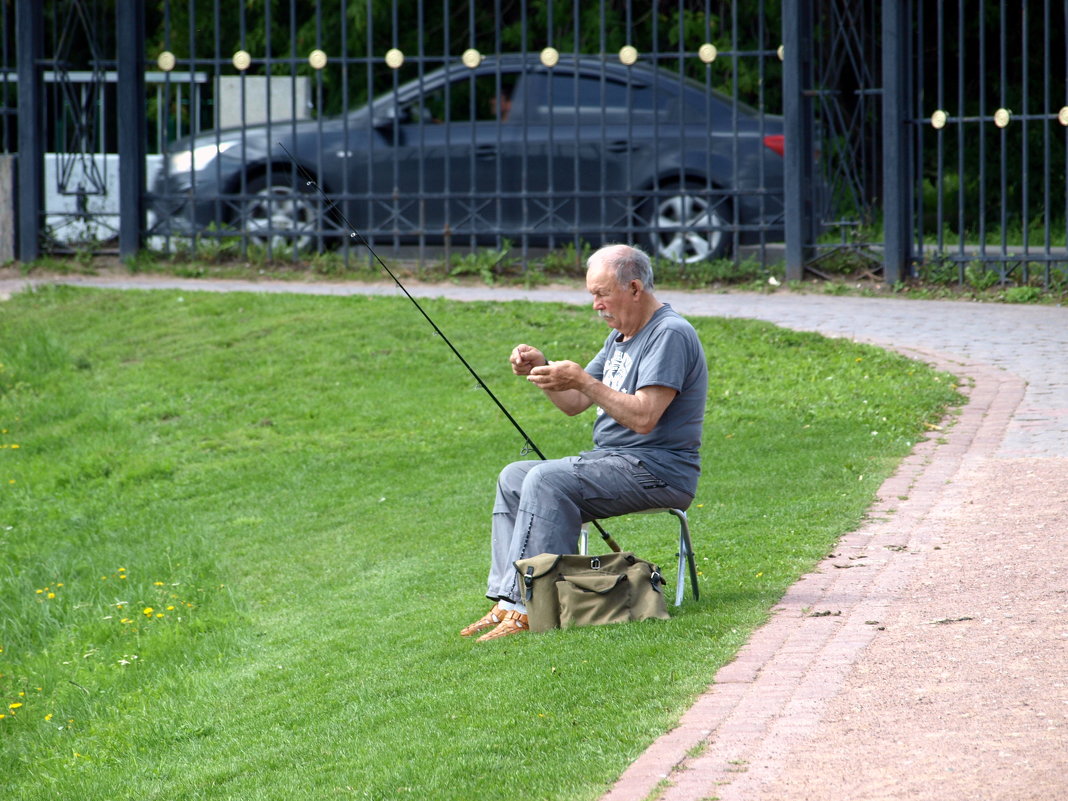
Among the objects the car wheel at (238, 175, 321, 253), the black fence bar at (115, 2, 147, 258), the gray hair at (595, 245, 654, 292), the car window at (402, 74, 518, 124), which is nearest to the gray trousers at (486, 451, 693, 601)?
the gray hair at (595, 245, 654, 292)

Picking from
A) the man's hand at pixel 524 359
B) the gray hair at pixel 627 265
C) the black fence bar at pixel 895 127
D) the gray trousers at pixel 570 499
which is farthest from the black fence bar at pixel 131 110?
the gray trousers at pixel 570 499

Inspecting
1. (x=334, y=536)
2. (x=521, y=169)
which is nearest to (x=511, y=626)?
(x=334, y=536)

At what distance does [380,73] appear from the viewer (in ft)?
64.0

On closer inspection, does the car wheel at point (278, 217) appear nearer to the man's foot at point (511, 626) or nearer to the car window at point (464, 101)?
the car window at point (464, 101)

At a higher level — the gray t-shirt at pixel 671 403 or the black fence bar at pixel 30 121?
the black fence bar at pixel 30 121

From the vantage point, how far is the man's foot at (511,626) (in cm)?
560

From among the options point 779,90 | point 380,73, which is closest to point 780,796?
point 779,90

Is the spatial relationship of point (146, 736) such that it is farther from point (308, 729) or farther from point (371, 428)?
point (371, 428)

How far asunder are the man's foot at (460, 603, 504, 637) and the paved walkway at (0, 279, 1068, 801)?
1.00m

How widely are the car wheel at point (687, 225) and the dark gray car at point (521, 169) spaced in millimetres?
13

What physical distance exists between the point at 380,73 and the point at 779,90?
519 cm

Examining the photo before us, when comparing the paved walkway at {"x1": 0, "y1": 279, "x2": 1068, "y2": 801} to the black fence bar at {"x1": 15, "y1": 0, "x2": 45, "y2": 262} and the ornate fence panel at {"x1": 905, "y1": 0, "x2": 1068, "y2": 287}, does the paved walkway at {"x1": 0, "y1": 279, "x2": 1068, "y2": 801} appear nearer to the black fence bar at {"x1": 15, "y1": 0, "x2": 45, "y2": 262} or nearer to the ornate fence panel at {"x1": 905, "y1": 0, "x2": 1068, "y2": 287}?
the ornate fence panel at {"x1": 905, "y1": 0, "x2": 1068, "y2": 287}

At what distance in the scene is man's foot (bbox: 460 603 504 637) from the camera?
224 inches

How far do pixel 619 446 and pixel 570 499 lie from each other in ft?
1.06
